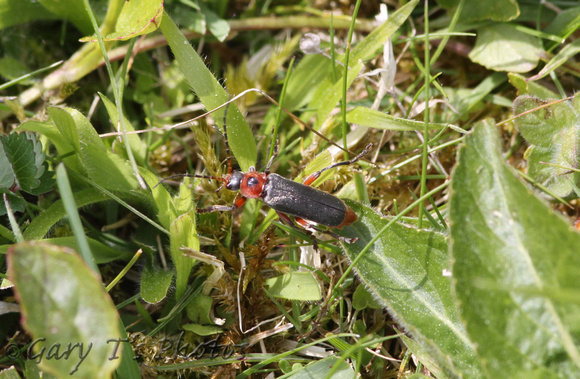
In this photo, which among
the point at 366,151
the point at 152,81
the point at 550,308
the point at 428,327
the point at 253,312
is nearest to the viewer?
the point at 550,308

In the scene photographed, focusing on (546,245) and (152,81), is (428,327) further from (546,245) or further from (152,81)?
(152,81)

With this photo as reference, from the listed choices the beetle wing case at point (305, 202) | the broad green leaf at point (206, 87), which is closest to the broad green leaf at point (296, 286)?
the beetle wing case at point (305, 202)

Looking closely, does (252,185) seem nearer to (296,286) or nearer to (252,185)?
(252,185)

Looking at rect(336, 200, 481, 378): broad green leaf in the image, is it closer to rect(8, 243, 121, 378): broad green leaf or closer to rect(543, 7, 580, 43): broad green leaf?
rect(8, 243, 121, 378): broad green leaf

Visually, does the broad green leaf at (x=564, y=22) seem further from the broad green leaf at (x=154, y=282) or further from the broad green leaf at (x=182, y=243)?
the broad green leaf at (x=154, y=282)

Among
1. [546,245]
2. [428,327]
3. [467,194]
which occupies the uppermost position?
[467,194]

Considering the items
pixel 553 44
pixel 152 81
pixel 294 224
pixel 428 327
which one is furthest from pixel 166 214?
pixel 553 44

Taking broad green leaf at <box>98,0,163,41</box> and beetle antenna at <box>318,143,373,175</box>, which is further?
beetle antenna at <box>318,143,373,175</box>

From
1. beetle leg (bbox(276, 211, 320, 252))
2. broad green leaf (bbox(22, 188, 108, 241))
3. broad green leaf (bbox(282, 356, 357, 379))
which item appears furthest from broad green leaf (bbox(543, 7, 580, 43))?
broad green leaf (bbox(22, 188, 108, 241))
